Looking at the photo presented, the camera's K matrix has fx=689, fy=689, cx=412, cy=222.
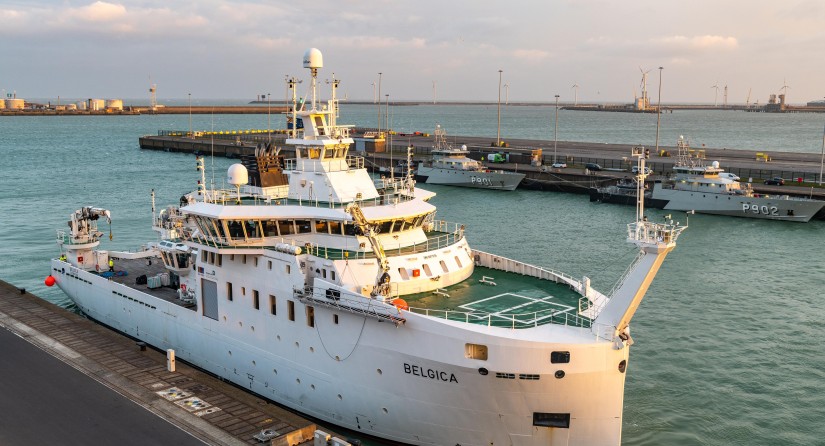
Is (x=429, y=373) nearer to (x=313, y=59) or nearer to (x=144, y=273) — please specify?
(x=313, y=59)

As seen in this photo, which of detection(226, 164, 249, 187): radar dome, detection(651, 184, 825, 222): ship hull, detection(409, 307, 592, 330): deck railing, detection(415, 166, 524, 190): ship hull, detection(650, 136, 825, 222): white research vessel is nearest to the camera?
detection(409, 307, 592, 330): deck railing

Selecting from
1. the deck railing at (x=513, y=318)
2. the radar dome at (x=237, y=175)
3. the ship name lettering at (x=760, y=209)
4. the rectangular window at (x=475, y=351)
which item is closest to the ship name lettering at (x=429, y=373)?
the rectangular window at (x=475, y=351)

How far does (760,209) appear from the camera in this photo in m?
59.7

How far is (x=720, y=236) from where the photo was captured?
52906 mm

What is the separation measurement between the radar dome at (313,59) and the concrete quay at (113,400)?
12.0 m

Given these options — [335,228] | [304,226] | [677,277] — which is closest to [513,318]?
[335,228]

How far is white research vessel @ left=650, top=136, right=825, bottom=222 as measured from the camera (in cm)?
5859

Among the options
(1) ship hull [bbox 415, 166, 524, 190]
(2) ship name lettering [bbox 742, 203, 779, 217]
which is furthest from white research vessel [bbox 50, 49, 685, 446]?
(1) ship hull [bbox 415, 166, 524, 190]

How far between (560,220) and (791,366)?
32.9 m

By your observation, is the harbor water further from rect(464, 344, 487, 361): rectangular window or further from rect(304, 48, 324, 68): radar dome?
rect(304, 48, 324, 68): radar dome

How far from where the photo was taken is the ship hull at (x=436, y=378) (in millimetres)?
17688

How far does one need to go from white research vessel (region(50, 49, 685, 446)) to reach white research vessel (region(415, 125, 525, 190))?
51683 mm

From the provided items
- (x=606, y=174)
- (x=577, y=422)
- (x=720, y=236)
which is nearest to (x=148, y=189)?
(x=606, y=174)

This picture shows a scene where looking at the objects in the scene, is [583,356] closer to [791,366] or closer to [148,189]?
[791,366]
